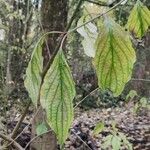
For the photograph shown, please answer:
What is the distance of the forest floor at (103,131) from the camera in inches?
212

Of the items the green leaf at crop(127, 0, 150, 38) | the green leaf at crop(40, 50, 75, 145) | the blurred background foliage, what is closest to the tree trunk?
the blurred background foliage

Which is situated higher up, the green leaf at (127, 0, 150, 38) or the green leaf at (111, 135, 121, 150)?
the green leaf at (127, 0, 150, 38)

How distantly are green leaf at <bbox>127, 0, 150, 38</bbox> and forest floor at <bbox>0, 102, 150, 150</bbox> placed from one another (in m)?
3.02

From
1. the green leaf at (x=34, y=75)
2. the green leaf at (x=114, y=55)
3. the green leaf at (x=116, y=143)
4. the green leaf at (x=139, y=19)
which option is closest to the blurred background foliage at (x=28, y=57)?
the green leaf at (x=116, y=143)

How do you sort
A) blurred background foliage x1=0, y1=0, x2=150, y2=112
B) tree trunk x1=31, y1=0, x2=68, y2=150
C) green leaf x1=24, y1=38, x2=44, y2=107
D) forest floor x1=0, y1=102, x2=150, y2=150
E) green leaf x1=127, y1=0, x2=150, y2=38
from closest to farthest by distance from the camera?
green leaf x1=24, y1=38, x2=44, y2=107
green leaf x1=127, y1=0, x2=150, y2=38
tree trunk x1=31, y1=0, x2=68, y2=150
forest floor x1=0, y1=102, x2=150, y2=150
blurred background foliage x1=0, y1=0, x2=150, y2=112

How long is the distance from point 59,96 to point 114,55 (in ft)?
0.33

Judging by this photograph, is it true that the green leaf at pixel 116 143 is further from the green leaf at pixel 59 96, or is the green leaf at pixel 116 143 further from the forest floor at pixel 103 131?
the green leaf at pixel 59 96

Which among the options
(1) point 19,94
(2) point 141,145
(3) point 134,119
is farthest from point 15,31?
(2) point 141,145

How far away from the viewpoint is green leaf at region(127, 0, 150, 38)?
834 millimetres

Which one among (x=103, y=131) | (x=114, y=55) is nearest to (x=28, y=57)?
(x=103, y=131)

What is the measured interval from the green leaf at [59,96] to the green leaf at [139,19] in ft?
0.88

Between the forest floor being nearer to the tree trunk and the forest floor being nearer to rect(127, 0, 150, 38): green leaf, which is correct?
the tree trunk

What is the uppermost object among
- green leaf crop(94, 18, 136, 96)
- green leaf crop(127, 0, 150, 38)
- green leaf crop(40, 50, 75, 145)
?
green leaf crop(127, 0, 150, 38)

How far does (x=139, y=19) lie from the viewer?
0.87m
